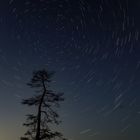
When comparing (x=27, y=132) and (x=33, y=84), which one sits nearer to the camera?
(x=27, y=132)

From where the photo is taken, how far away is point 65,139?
21.8 meters

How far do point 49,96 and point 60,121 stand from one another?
2.29m

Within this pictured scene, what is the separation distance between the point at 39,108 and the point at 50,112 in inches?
38.8

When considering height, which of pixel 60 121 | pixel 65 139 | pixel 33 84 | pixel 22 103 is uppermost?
pixel 33 84

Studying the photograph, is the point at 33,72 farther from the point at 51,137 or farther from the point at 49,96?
the point at 51,137

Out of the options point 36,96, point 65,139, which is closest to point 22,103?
point 36,96

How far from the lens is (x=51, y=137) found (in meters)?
21.4

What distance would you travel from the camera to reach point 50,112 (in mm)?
22688

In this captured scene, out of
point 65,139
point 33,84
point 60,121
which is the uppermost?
point 33,84

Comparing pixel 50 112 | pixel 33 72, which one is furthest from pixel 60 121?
pixel 33 72

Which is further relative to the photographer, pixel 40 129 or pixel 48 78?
pixel 48 78

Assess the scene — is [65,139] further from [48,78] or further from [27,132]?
[48,78]

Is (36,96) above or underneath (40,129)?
above

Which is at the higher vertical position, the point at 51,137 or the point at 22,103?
the point at 22,103
